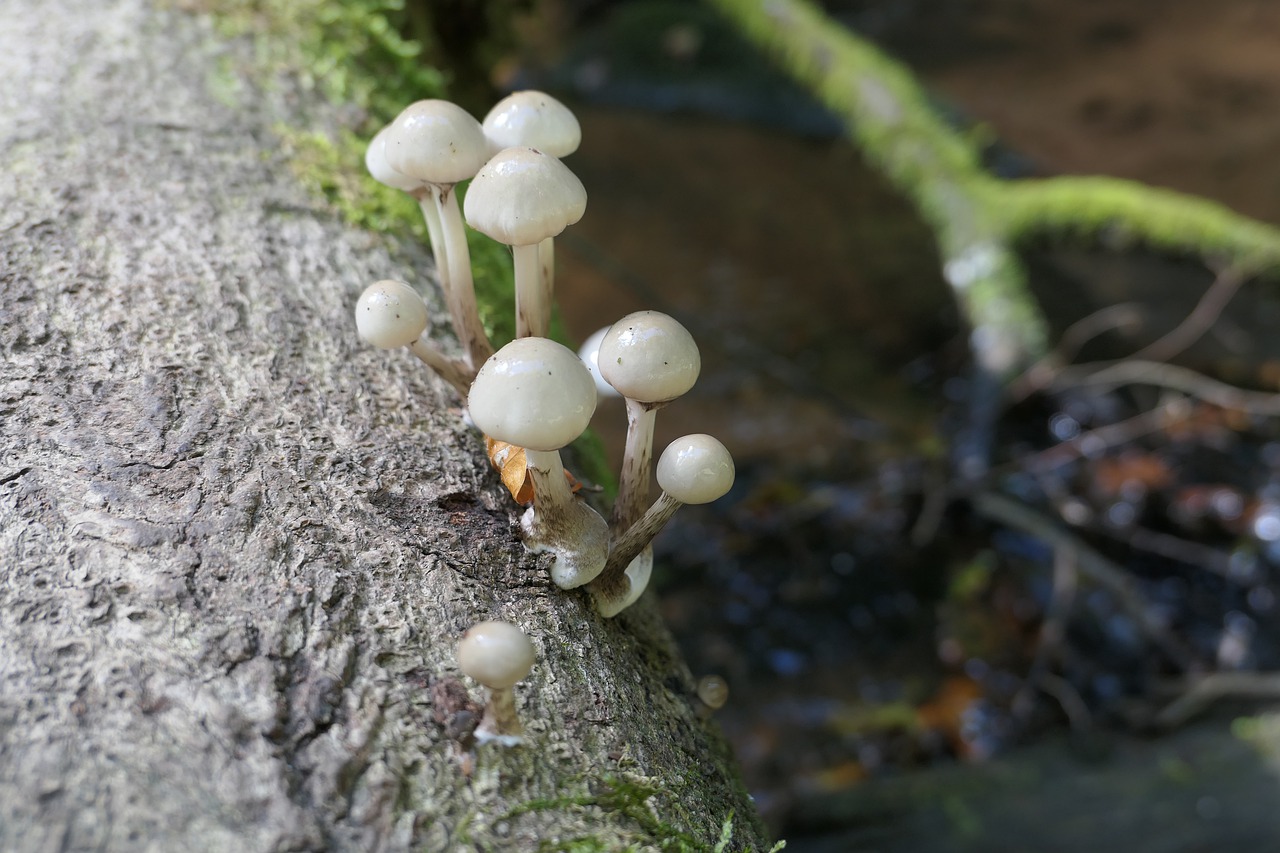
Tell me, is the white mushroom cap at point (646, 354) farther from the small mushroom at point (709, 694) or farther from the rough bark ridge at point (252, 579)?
the small mushroom at point (709, 694)

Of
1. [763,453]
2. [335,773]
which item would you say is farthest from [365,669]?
[763,453]

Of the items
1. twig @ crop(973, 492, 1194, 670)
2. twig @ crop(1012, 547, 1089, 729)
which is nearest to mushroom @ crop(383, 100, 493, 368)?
twig @ crop(1012, 547, 1089, 729)

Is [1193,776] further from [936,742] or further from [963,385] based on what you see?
[963,385]

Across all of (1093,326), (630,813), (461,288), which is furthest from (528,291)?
(1093,326)

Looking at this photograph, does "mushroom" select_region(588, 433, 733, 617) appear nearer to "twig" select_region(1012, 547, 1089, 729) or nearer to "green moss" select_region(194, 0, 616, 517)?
"green moss" select_region(194, 0, 616, 517)

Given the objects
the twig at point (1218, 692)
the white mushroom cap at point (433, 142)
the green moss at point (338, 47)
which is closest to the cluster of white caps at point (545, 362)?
the white mushroom cap at point (433, 142)

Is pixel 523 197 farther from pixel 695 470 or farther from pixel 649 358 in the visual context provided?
pixel 695 470
